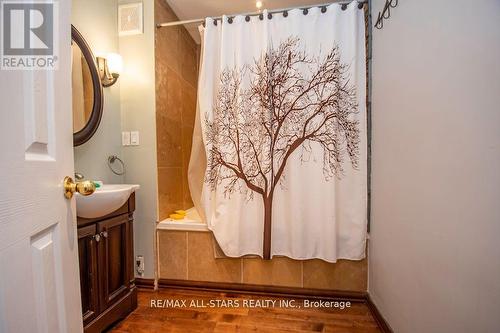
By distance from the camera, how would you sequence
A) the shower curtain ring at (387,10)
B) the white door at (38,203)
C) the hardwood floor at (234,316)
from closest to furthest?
the white door at (38,203) → the shower curtain ring at (387,10) → the hardwood floor at (234,316)

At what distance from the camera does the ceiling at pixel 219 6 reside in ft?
6.15

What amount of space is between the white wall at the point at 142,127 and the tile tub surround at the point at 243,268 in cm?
14

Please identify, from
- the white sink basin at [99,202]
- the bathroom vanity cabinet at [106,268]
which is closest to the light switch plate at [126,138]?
the bathroom vanity cabinet at [106,268]

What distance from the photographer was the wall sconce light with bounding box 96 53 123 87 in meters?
1.54

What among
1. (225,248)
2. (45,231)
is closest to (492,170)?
(45,231)

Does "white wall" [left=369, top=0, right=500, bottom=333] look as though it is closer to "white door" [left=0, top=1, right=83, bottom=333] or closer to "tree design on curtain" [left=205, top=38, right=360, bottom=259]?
"tree design on curtain" [left=205, top=38, right=360, bottom=259]

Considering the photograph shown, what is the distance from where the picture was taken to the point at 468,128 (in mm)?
701

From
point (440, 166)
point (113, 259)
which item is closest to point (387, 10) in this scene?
point (440, 166)

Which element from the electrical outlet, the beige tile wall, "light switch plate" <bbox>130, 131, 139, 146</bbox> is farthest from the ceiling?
the electrical outlet

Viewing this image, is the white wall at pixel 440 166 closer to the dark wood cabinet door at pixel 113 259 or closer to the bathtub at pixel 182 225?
the bathtub at pixel 182 225

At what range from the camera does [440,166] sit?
830 mm

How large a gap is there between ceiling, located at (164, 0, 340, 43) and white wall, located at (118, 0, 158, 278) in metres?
0.39

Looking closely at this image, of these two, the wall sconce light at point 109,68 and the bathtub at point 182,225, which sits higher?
the wall sconce light at point 109,68

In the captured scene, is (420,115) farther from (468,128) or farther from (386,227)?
(386,227)
